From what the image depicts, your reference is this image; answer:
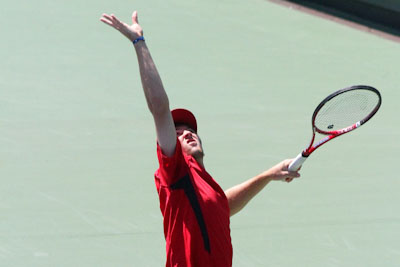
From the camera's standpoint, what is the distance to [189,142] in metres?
4.63

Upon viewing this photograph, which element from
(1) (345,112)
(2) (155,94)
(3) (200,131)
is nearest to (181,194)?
(2) (155,94)

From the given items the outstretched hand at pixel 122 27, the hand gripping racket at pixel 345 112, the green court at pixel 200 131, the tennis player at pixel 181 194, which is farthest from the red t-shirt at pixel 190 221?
the green court at pixel 200 131

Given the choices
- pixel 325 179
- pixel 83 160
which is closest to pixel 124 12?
pixel 83 160

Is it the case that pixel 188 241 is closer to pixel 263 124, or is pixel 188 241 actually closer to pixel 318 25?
pixel 263 124

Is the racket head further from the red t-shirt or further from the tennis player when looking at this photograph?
the red t-shirt

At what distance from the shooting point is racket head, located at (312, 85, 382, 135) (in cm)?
525

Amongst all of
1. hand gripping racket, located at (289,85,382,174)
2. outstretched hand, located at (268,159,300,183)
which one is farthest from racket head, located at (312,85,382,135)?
outstretched hand, located at (268,159,300,183)

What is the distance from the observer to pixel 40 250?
593 centimetres

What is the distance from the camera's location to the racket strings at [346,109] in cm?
525

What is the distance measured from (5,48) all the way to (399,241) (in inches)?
191

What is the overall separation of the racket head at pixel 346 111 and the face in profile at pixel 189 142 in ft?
3.00

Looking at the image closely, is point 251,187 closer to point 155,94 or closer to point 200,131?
point 155,94

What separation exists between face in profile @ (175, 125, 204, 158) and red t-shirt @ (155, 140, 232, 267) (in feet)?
0.62

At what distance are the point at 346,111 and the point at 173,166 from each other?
1.55 metres
